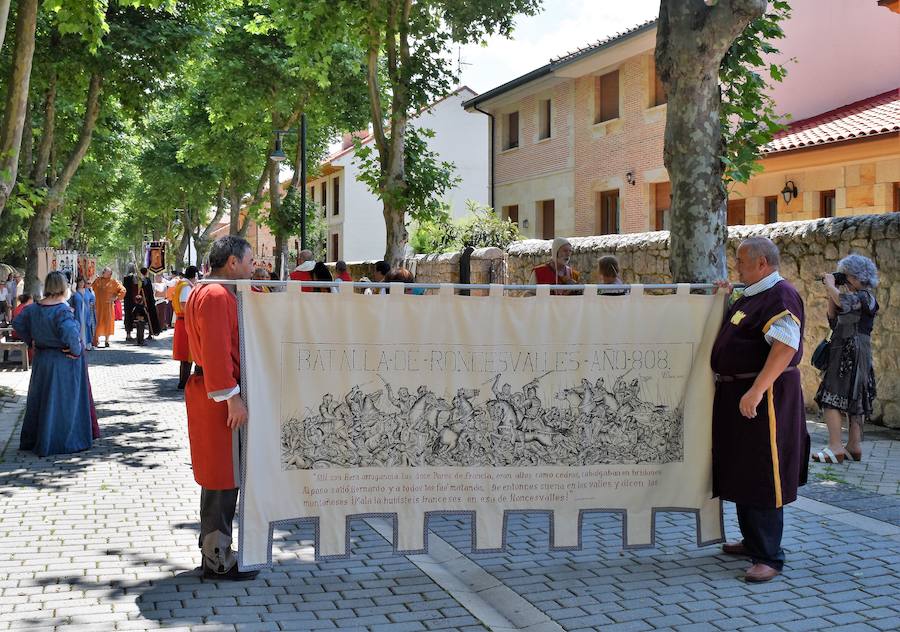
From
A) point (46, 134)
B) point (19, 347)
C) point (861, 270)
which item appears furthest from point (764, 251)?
point (46, 134)

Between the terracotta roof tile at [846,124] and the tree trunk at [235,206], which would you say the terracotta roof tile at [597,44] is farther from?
the tree trunk at [235,206]

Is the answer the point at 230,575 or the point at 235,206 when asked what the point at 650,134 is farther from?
the point at 235,206

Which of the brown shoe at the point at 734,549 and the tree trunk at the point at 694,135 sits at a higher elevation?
the tree trunk at the point at 694,135

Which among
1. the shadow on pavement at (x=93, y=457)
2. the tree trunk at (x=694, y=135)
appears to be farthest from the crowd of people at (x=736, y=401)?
the shadow on pavement at (x=93, y=457)

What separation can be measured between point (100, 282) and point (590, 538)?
859 inches

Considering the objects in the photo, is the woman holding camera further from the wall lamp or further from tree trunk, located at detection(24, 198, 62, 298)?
tree trunk, located at detection(24, 198, 62, 298)

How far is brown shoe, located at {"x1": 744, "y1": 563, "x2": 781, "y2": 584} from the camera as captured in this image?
218 inches

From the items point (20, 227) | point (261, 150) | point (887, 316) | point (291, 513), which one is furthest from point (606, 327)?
point (20, 227)

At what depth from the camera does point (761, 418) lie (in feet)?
18.3

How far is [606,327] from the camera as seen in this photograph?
5.80 metres

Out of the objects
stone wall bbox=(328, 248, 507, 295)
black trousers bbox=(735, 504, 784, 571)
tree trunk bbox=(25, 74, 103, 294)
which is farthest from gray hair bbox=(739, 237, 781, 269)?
tree trunk bbox=(25, 74, 103, 294)

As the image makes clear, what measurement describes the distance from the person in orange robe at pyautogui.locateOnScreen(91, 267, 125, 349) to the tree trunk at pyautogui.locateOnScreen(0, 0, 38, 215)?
12.5m

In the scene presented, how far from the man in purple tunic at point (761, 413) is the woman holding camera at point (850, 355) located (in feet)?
11.0

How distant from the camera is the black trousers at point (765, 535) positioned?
18.4 ft
